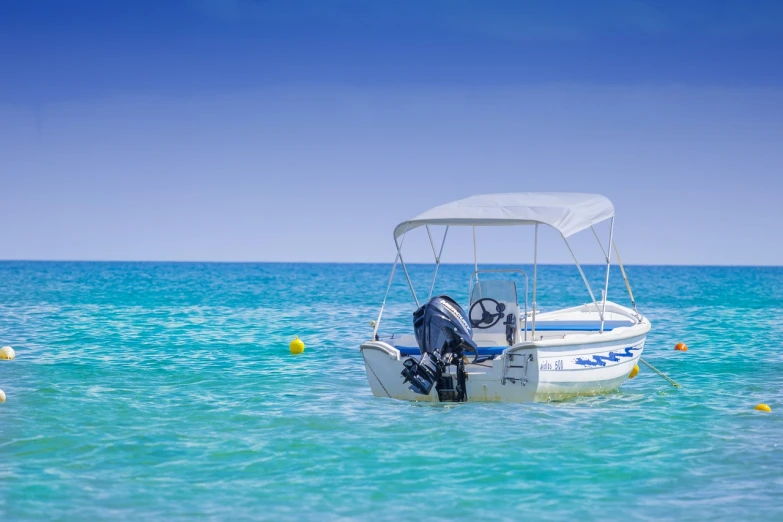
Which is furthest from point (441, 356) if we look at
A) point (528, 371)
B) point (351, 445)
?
point (351, 445)

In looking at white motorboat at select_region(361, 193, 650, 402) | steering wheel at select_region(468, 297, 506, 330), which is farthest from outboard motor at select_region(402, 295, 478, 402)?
steering wheel at select_region(468, 297, 506, 330)

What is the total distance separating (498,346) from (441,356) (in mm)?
1252

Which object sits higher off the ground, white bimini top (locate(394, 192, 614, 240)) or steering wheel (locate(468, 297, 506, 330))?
white bimini top (locate(394, 192, 614, 240))

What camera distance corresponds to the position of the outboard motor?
12680 mm

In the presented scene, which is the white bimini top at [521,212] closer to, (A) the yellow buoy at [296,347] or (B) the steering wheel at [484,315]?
(B) the steering wheel at [484,315]

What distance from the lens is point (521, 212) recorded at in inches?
546

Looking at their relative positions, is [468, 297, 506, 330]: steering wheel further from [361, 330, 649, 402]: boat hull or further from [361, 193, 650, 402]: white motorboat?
[361, 330, 649, 402]: boat hull

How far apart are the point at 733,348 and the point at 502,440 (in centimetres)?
1341

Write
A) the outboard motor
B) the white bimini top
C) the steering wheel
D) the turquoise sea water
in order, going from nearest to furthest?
1. the turquoise sea water
2. the outboard motor
3. the white bimini top
4. the steering wheel

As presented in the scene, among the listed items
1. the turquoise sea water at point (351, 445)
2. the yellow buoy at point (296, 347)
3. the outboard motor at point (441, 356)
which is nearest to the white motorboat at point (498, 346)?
the outboard motor at point (441, 356)

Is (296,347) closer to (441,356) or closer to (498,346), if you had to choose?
(498,346)

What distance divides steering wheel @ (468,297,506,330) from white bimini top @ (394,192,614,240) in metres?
1.27

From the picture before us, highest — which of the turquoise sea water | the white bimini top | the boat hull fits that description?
the white bimini top

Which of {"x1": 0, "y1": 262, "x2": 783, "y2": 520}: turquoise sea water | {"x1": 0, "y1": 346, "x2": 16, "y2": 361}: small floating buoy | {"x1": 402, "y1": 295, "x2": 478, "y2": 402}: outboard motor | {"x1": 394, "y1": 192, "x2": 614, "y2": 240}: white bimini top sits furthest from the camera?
{"x1": 0, "y1": 346, "x2": 16, "y2": 361}: small floating buoy
